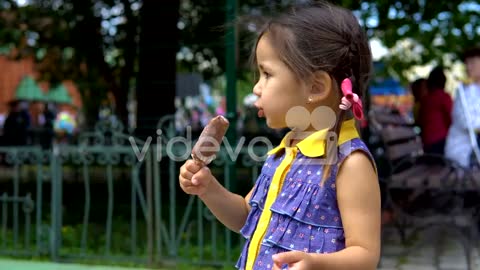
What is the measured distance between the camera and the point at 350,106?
5.51ft

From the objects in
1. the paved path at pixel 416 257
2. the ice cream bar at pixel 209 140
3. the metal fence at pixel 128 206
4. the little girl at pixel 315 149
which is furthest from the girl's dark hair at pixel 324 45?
the paved path at pixel 416 257

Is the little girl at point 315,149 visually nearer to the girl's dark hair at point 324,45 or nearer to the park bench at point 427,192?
the girl's dark hair at point 324,45

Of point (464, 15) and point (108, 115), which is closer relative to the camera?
point (464, 15)

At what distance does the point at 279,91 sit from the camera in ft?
5.70

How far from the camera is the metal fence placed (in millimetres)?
5145

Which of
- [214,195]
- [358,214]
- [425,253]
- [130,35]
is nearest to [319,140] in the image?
[358,214]

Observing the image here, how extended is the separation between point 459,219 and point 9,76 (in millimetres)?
4836

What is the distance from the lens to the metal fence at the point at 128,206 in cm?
514

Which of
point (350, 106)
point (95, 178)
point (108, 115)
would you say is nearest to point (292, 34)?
point (350, 106)

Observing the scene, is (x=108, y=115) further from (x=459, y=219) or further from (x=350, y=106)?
(x=350, y=106)

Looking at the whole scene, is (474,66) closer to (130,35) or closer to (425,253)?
(425,253)

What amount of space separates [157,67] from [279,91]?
14.7 feet

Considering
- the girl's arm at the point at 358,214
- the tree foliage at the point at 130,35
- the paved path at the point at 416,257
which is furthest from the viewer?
the tree foliage at the point at 130,35

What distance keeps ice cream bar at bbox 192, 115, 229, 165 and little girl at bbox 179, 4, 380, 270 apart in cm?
4
